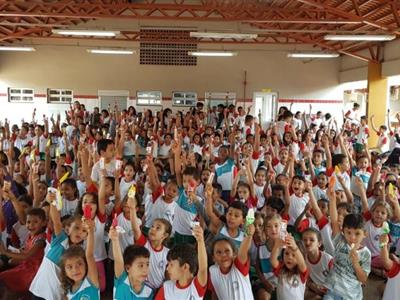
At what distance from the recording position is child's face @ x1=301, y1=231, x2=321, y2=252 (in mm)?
3398

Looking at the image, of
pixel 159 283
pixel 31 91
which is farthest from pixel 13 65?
pixel 159 283

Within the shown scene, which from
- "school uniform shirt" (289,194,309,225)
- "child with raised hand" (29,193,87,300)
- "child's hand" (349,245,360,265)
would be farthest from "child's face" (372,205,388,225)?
"child with raised hand" (29,193,87,300)

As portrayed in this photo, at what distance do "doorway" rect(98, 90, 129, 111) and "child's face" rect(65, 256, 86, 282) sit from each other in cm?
1334

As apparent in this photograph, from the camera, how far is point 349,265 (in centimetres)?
332

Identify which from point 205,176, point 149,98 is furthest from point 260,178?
point 149,98

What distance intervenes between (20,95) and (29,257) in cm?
1364

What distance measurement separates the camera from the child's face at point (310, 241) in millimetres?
3398

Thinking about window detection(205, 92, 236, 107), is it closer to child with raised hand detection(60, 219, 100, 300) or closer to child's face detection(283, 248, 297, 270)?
child's face detection(283, 248, 297, 270)

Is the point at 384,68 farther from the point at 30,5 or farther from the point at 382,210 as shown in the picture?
the point at 30,5

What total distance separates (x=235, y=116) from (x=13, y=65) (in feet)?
31.3

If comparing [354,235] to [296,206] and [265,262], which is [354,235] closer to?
[265,262]

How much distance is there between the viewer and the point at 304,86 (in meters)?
15.8

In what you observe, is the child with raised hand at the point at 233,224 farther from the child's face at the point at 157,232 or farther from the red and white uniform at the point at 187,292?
the red and white uniform at the point at 187,292

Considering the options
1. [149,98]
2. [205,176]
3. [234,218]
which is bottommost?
[234,218]
